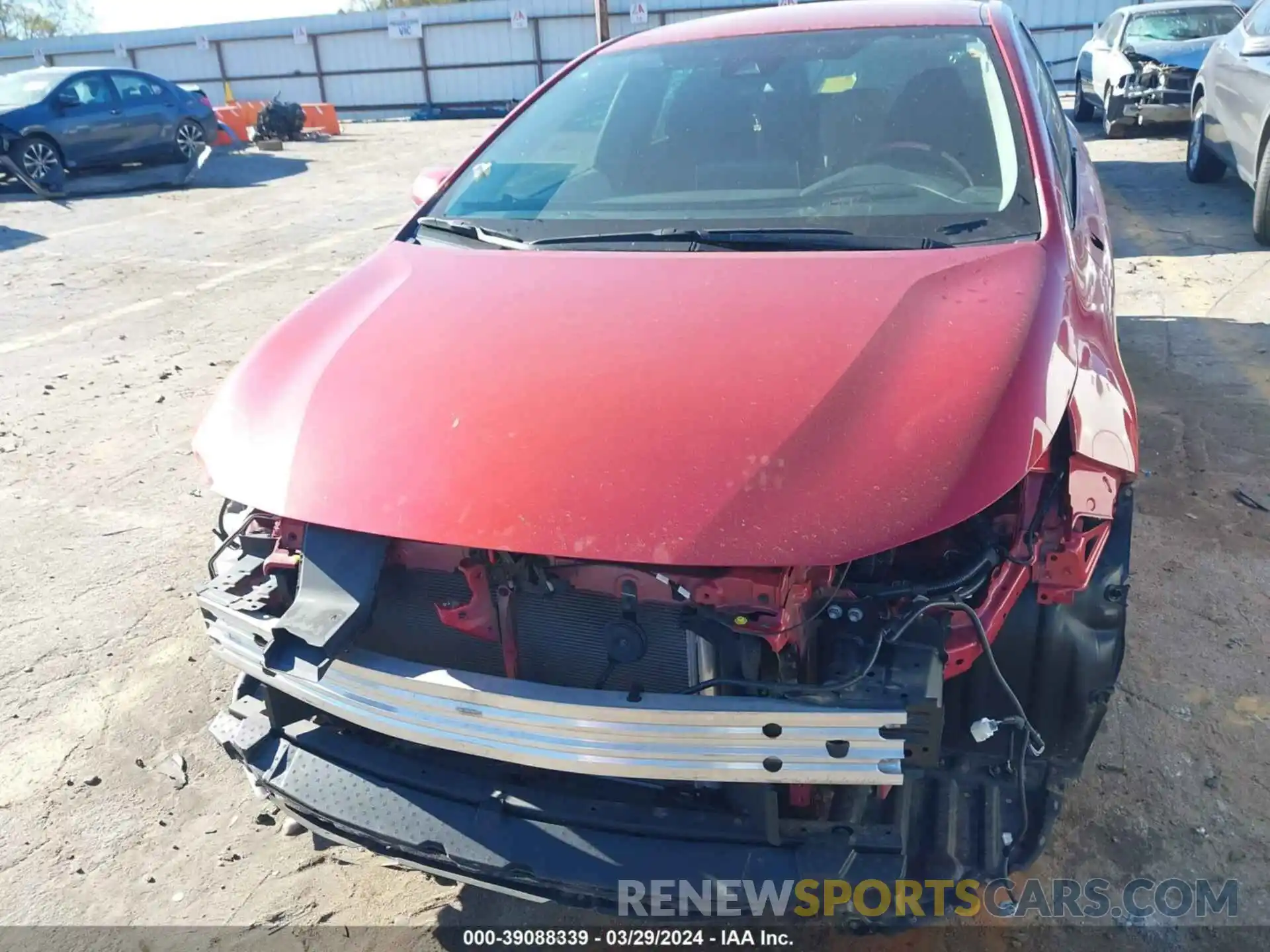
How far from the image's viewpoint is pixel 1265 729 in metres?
2.58

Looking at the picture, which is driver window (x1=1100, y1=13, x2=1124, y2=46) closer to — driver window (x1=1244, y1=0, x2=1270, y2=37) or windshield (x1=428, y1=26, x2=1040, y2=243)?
driver window (x1=1244, y1=0, x2=1270, y2=37)

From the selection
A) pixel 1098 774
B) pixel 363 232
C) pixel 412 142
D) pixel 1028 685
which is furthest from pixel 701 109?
pixel 412 142

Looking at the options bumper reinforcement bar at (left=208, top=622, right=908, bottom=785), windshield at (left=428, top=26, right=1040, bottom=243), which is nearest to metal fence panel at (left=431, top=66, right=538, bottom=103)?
windshield at (left=428, top=26, right=1040, bottom=243)

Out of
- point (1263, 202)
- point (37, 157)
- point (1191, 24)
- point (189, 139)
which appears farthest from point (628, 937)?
point (189, 139)

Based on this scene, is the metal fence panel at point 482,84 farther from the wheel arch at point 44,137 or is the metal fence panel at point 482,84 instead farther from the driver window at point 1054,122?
the driver window at point 1054,122

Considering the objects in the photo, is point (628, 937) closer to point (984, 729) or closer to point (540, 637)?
point (540, 637)

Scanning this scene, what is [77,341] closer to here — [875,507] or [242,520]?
[242,520]

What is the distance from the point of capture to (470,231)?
2.79 m

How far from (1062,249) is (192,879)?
2.61m

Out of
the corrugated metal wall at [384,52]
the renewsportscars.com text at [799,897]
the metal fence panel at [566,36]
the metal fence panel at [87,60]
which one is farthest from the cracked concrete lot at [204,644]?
the metal fence panel at [87,60]

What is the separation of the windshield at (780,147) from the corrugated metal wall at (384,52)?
66.2ft

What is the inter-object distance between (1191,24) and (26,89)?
1434 cm

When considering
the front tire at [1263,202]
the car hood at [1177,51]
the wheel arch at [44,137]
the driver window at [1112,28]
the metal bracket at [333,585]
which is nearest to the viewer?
the metal bracket at [333,585]

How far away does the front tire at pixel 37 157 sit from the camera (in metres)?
12.0
